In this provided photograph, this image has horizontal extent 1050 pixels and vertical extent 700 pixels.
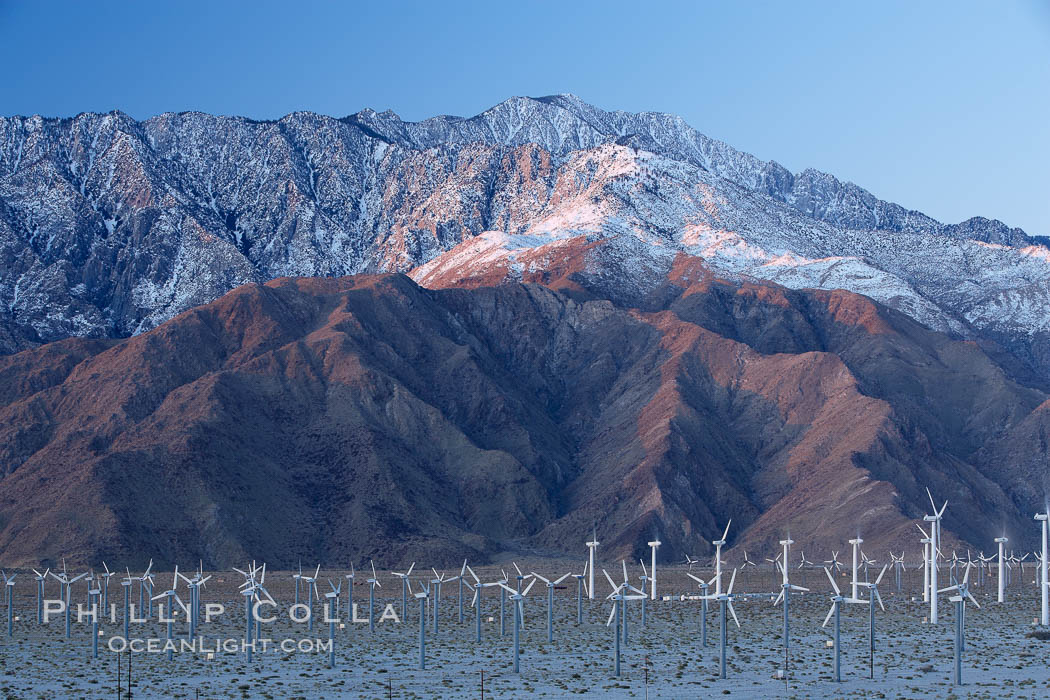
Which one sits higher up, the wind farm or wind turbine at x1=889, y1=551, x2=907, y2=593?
wind turbine at x1=889, y1=551, x2=907, y2=593

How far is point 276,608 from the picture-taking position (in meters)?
115

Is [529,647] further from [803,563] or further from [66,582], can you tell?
[803,563]

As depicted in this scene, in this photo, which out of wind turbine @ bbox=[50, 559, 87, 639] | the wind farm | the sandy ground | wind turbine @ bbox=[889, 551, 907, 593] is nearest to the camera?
the sandy ground

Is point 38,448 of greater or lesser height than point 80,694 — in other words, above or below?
above

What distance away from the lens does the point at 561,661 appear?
259 ft

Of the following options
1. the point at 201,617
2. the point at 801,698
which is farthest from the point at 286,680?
the point at 201,617

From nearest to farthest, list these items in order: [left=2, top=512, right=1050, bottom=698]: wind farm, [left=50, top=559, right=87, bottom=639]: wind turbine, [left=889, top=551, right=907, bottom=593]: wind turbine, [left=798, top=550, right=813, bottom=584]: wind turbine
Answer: [left=2, top=512, right=1050, bottom=698]: wind farm → [left=50, top=559, right=87, bottom=639]: wind turbine → [left=889, top=551, right=907, bottom=593]: wind turbine → [left=798, top=550, right=813, bottom=584]: wind turbine

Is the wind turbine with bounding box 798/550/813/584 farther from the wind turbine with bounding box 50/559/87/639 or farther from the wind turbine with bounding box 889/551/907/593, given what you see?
the wind turbine with bounding box 50/559/87/639

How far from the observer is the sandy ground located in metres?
67.2

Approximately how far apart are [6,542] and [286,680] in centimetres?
10570

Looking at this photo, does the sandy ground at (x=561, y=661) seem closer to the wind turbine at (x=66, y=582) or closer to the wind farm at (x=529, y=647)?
the wind farm at (x=529, y=647)

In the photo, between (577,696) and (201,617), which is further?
(201,617)

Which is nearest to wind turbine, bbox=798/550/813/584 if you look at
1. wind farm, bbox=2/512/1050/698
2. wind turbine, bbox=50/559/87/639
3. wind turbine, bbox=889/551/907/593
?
wind turbine, bbox=889/551/907/593

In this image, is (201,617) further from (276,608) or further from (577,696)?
(577,696)
